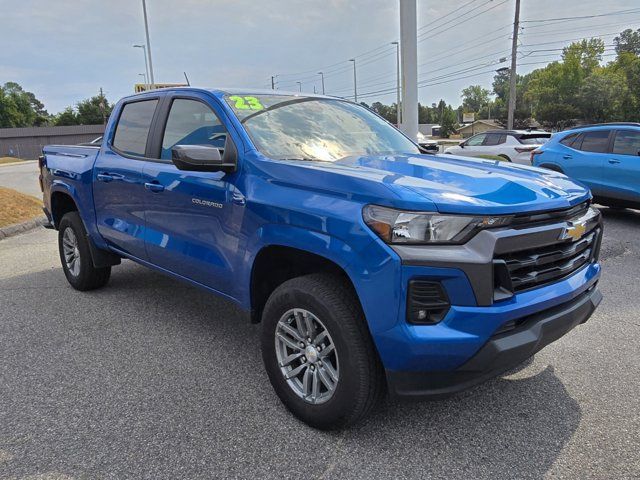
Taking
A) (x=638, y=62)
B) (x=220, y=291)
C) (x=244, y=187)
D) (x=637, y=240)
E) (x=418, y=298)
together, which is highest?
(x=638, y=62)

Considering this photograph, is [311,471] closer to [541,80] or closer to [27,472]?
[27,472]

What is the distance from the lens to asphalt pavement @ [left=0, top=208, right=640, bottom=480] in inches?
99.5

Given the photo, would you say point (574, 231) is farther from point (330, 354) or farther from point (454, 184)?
point (330, 354)

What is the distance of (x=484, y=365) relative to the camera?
7.64ft

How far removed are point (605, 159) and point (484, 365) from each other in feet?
26.6

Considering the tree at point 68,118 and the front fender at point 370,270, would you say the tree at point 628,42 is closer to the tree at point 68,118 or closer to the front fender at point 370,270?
the tree at point 68,118

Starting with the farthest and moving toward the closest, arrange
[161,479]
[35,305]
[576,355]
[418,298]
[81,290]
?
[81,290] → [35,305] → [576,355] → [161,479] → [418,298]

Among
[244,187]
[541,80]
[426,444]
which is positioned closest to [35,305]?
[244,187]

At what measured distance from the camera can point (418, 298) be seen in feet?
7.46

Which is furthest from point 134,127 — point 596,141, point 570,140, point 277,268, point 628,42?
point 628,42

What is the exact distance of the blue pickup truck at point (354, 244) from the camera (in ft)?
7.53

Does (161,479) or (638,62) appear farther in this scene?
(638,62)

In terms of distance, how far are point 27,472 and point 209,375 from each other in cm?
122

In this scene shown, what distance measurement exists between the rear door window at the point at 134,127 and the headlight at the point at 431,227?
2.69m
